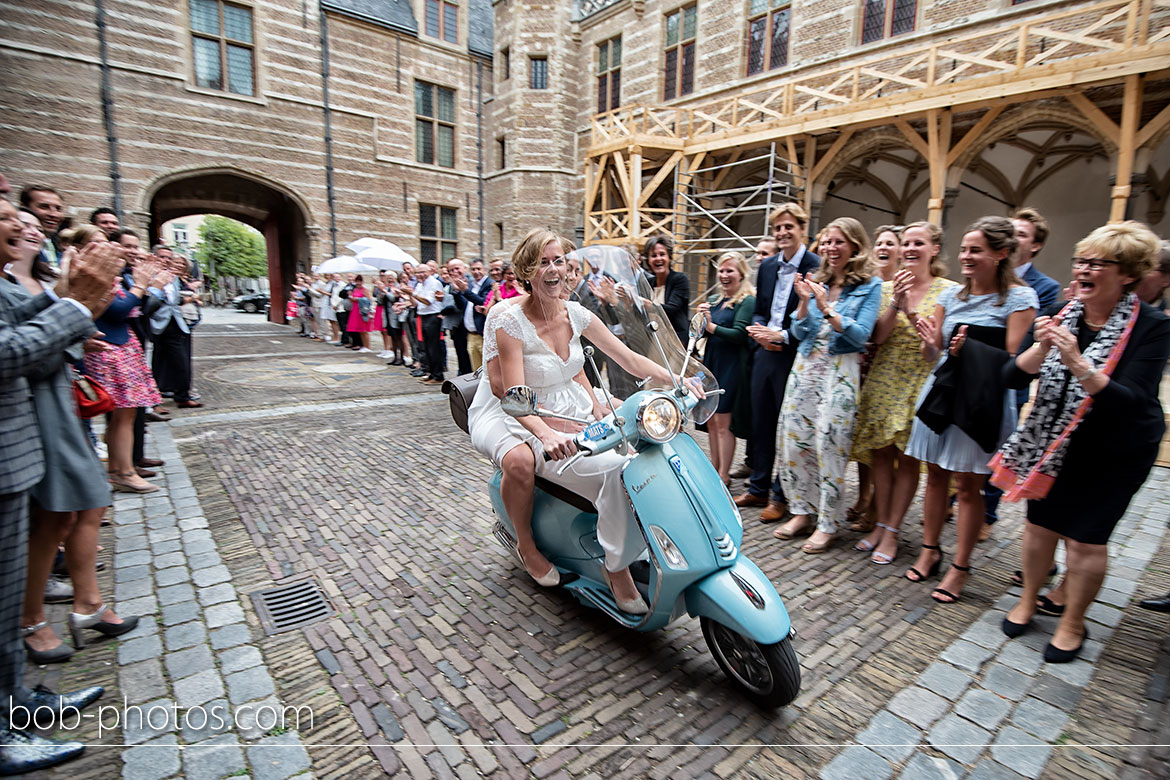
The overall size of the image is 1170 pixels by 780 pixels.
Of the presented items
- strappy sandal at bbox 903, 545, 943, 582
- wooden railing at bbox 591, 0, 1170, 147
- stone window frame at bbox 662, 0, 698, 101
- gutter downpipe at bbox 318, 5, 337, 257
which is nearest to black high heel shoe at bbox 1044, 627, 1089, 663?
strappy sandal at bbox 903, 545, 943, 582

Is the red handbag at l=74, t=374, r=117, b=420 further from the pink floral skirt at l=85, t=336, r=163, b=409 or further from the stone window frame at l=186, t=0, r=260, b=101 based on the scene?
the stone window frame at l=186, t=0, r=260, b=101

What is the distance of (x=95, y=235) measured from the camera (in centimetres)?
293

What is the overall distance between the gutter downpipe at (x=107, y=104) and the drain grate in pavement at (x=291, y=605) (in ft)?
55.4

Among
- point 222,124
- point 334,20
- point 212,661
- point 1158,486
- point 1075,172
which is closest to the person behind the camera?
point 212,661

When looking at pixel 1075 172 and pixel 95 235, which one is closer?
pixel 95 235

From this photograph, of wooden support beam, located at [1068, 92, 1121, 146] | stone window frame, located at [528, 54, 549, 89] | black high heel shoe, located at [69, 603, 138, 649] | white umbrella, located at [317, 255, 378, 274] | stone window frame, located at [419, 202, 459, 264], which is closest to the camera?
black high heel shoe, located at [69, 603, 138, 649]

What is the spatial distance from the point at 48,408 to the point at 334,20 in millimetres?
19931

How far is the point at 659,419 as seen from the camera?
6.78 ft

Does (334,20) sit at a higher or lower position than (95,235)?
higher

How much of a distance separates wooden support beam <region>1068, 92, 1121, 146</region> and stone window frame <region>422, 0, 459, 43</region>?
18576 millimetres

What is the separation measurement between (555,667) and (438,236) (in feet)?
65.9

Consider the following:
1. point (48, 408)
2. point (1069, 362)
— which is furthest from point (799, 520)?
point (48, 408)

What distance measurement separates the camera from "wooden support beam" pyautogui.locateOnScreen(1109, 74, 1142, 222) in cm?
786

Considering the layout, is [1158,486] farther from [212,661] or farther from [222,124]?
[222,124]
